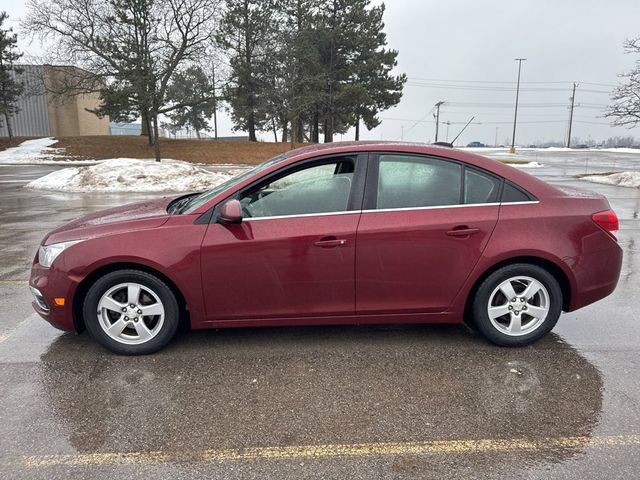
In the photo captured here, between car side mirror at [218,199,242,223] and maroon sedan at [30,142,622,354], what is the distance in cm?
1

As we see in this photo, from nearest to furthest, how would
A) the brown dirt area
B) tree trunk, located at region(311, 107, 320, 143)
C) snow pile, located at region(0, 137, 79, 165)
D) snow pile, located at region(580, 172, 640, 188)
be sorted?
snow pile, located at region(580, 172, 640, 188) < snow pile, located at region(0, 137, 79, 165) < the brown dirt area < tree trunk, located at region(311, 107, 320, 143)

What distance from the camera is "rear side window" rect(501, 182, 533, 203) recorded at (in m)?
3.65

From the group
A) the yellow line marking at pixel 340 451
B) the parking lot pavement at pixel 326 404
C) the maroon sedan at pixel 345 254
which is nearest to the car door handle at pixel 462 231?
the maroon sedan at pixel 345 254

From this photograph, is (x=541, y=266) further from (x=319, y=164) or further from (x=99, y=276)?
(x=99, y=276)

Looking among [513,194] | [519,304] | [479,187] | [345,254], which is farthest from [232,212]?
[519,304]

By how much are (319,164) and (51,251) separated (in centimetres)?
213

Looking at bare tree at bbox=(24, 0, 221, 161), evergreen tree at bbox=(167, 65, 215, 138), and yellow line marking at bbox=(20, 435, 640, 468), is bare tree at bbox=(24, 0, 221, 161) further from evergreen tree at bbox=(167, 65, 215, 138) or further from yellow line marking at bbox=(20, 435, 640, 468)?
yellow line marking at bbox=(20, 435, 640, 468)

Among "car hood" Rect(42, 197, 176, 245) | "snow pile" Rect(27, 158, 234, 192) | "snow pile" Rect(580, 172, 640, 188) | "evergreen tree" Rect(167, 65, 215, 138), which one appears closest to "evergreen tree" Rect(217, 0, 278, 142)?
"evergreen tree" Rect(167, 65, 215, 138)

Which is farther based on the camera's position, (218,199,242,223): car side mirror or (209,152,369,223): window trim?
(209,152,369,223): window trim

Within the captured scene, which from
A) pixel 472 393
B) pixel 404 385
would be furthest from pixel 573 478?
pixel 404 385

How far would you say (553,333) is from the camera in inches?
160

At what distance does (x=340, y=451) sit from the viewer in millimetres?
2527

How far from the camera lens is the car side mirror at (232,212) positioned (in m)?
3.37

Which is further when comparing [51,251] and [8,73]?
[8,73]
